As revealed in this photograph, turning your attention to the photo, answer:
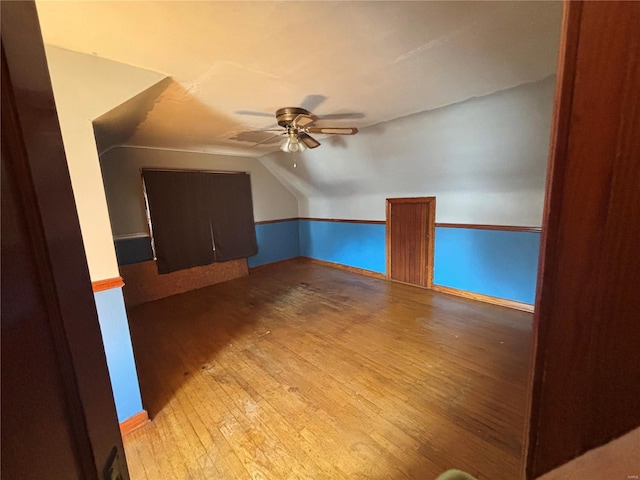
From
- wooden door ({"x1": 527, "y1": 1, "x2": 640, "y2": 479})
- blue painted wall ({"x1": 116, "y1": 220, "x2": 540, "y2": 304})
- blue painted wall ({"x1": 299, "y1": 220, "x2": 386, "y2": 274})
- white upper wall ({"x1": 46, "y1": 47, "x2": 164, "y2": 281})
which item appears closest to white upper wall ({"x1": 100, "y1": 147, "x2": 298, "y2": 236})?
blue painted wall ({"x1": 116, "y1": 220, "x2": 540, "y2": 304})

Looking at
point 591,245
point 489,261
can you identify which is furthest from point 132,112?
point 489,261

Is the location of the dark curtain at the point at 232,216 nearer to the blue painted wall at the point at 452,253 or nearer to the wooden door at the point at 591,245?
the blue painted wall at the point at 452,253

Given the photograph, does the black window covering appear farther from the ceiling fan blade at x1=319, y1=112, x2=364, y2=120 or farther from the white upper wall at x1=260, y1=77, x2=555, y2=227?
the ceiling fan blade at x1=319, y1=112, x2=364, y2=120

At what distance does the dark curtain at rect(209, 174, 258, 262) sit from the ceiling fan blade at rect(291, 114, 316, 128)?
2.60 m

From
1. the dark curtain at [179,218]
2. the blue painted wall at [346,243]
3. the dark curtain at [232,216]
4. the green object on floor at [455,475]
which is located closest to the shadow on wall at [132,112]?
the dark curtain at [179,218]

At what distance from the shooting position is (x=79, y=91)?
141 centimetres

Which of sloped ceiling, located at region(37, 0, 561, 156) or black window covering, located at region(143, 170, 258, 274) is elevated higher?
sloped ceiling, located at region(37, 0, 561, 156)

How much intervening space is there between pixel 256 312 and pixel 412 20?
323 cm

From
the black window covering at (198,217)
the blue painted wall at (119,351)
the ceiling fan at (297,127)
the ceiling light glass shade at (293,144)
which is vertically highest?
the ceiling fan at (297,127)

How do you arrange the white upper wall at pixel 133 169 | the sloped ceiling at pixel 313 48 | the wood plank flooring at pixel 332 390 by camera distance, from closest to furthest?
the sloped ceiling at pixel 313 48
the wood plank flooring at pixel 332 390
the white upper wall at pixel 133 169

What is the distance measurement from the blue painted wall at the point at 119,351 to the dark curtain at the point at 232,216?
114 inches

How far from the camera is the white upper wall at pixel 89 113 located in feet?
4.49

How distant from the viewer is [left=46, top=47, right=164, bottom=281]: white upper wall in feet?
4.49

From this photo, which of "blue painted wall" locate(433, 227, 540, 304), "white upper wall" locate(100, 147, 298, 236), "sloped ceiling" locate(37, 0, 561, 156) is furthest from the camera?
"white upper wall" locate(100, 147, 298, 236)
